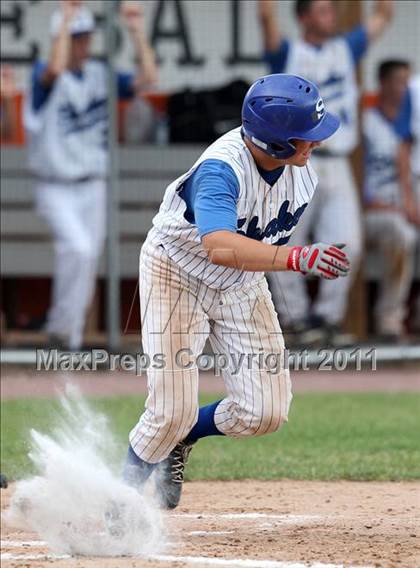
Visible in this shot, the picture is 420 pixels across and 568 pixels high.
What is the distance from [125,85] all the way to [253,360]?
5951 millimetres

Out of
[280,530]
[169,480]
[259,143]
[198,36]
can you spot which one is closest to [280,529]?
[280,530]

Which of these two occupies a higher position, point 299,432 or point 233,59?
point 233,59

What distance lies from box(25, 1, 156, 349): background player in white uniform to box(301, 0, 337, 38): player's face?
1.33 m

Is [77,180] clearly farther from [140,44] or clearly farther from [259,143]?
[259,143]

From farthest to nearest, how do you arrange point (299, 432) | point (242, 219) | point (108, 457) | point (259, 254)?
1. point (299, 432)
2. point (108, 457)
3. point (242, 219)
4. point (259, 254)

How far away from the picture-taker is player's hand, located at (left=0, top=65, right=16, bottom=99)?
436 inches

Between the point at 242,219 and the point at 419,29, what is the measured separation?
22.7 ft

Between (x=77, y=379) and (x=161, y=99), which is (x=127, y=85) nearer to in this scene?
(x=161, y=99)

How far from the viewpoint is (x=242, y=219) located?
529cm

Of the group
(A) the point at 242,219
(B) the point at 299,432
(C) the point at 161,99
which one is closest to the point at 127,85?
(C) the point at 161,99

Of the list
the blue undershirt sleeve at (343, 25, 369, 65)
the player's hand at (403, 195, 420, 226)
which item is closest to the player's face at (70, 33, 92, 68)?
the blue undershirt sleeve at (343, 25, 369, 65)

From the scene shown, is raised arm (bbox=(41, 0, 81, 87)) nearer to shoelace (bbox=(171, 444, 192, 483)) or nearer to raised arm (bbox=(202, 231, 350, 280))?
shoelace (bbox=(171, 444, 192, 483))

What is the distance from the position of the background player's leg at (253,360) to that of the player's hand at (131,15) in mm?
5919

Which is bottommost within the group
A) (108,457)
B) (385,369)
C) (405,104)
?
(385,369)
